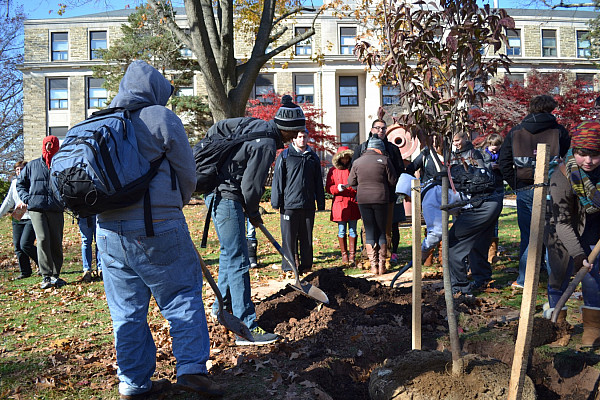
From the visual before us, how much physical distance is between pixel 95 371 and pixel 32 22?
140ft

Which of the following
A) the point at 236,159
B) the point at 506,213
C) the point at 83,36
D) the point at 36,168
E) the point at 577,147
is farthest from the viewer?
the point at 83,36

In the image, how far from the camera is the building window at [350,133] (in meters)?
38.5

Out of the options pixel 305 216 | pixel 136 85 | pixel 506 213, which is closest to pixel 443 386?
pixel 136 85

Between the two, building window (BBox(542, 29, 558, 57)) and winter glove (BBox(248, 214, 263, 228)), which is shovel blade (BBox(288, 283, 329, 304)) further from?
building window (BBox(542, 29, 558, 57))

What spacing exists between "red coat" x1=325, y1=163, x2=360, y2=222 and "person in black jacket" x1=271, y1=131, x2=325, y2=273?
699 millimetres

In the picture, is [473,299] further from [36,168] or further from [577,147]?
[36,168]

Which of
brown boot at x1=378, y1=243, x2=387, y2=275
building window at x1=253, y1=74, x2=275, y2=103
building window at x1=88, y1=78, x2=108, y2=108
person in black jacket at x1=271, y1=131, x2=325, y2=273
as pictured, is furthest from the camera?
building window at x1=88, y1=78, x2=108, y2=108

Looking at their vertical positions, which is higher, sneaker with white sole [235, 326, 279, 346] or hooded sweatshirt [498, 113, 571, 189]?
hooded sweatshirt [498, 113, 571, 189]

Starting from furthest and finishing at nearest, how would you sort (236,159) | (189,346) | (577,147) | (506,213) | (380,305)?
(506,213)
(380,305)
(236,159)
(577,147)
(189,346)

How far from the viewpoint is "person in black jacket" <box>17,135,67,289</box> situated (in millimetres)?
8469

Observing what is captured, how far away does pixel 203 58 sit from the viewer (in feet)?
38.5

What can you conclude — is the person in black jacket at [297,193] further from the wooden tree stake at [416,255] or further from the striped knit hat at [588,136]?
the striped knit hat at [588,136]

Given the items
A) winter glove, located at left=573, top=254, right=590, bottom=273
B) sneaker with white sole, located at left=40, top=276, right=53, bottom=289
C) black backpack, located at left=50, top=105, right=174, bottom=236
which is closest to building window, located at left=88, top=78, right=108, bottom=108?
sneaker with white sole, located at left=40, top=276, right=53, bottom=289

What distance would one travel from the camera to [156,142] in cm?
336
